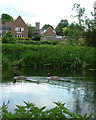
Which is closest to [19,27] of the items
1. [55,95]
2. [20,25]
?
[20,25]

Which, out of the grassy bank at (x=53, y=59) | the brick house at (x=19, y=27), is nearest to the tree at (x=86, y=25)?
the grassy bank at (x=53, y=59)

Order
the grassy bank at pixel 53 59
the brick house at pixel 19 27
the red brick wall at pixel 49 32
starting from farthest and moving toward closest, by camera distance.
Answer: the red brick wall at pixel 49 32
the brick house at pixel 19 27
the grassy bank at pixel 53 59

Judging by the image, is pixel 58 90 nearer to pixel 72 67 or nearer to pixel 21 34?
pixel 72 67

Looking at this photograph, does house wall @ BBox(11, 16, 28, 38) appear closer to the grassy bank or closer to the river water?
the grassy bank

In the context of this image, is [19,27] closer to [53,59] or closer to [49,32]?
[49,32]

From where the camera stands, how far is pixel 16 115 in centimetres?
420

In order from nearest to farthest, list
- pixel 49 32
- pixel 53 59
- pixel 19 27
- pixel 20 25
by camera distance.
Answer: pixel 53 59 < pixel 20 25 < pixel 19 27 < pixel 49 32

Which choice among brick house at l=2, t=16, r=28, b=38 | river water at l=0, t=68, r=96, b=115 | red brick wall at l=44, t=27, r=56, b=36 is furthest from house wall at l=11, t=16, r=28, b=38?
river water at l=0, t=68, r=96, b=115

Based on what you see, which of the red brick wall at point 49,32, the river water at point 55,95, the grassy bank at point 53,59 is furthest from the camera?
the red brick wall at point 49,32

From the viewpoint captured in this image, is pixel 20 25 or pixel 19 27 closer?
pixel 20 25

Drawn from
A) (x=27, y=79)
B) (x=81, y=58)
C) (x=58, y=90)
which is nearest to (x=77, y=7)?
(x=81, y=58)

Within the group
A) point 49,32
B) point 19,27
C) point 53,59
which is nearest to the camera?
point 53,59

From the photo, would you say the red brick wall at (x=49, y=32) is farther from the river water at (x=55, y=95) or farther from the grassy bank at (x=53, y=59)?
the river water at (x=55, y=95)

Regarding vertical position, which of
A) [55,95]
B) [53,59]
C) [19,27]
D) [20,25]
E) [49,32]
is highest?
[20,25]
